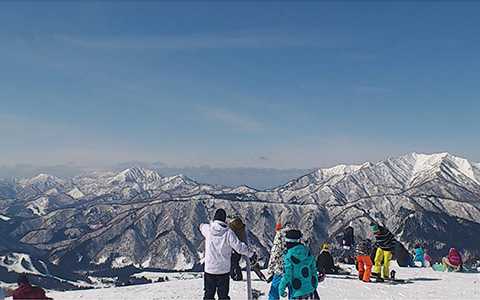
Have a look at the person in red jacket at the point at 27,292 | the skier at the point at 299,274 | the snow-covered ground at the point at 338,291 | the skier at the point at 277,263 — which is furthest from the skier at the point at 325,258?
the person in red jacket at the point at 27,292

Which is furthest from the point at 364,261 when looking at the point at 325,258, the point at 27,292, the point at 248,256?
the point at 27,292

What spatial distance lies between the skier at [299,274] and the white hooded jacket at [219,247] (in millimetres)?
1572

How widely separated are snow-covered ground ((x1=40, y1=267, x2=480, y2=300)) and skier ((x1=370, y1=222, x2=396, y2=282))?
1148 millimetres

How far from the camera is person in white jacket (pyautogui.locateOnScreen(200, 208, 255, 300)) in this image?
45.5ft

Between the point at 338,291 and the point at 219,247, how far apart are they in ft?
30.6

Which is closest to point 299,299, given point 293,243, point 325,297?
point 293,243

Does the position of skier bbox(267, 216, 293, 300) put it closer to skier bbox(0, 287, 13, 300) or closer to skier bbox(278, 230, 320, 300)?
skier bbox(278, 230, 320, 300)

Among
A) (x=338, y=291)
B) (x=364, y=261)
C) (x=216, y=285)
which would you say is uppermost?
(x=216, y=285)

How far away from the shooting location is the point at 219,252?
45.6 feet

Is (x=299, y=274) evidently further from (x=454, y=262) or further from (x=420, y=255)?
(x=420, y=255)

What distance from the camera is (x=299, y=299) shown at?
1262 cm

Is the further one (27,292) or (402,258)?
(402,258)

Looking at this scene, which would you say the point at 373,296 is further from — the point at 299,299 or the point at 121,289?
the point at 121,289

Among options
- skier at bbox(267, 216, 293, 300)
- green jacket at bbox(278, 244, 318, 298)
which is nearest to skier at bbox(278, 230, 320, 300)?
green jacket at bbox(278, 244, 318, 298)
